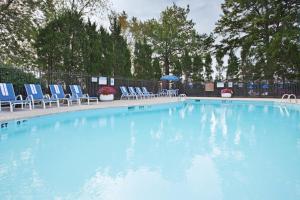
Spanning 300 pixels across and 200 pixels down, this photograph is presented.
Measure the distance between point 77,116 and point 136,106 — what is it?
12.8 feet

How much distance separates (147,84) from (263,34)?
1082cm

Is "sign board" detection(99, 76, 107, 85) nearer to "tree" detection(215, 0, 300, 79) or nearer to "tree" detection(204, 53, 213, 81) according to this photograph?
"tree" detection(215, 0, 300, 79)

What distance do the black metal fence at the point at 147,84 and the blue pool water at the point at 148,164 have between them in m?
4.12

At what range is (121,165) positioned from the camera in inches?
158

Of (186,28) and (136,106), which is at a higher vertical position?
(186,28)

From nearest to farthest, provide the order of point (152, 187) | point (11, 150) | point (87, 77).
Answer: point (152, 187), point (11, 150), point (87, 77)

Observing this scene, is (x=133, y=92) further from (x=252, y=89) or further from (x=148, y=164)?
(x=148, y=164)

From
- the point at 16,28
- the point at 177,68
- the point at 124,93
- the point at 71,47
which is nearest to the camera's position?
the point at 16,28

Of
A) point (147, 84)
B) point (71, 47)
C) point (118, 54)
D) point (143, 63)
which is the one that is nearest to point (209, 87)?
point (147, 84)

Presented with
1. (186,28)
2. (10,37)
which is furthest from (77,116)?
(186,28)

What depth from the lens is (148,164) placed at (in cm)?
408

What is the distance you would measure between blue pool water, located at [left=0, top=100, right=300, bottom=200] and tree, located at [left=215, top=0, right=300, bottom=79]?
16.2m

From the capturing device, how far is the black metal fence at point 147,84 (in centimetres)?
1064

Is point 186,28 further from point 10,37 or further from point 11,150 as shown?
point 11,150
